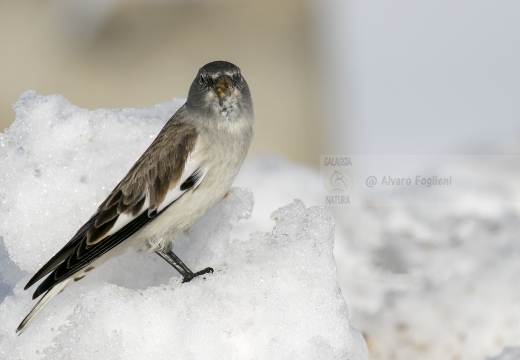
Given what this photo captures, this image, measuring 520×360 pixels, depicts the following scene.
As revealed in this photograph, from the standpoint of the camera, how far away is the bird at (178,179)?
354 cm

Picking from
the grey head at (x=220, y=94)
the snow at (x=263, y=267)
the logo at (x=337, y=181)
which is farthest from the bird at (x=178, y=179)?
the logo at (x=337, y=181)

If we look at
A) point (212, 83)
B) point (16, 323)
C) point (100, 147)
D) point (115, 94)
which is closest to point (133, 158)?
point (100, 147)

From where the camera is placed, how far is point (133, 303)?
122 inches

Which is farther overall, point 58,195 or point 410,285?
point 410,285

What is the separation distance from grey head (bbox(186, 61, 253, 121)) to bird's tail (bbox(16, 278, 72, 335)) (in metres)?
0.99

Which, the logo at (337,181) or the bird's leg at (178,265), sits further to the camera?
the logo at (337,181)

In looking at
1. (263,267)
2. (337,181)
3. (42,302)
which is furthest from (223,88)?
(337,181)

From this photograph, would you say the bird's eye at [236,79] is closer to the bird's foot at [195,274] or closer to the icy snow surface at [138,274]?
the icy snow surface at [138,274]

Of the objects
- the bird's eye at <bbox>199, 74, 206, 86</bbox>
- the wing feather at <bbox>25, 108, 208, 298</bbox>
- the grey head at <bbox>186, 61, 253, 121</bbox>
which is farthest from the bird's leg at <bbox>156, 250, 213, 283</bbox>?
the bird's eye at <bbox>199, 74, 206, 86</bbox>

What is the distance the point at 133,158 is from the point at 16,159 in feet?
1.60

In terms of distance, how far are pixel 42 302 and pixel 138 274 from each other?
59 cm

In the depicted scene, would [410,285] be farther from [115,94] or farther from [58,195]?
[115,94]

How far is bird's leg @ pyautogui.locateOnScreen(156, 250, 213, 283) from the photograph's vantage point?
3576 millimetres

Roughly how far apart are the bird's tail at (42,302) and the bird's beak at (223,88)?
41.7 inches
